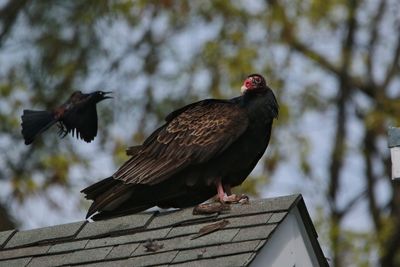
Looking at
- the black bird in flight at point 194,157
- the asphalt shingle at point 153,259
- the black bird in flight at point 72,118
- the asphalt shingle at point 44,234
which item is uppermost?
the black bird in flight at point 72,118

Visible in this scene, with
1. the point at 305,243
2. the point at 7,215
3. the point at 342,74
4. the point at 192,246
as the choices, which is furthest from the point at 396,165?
the point at 342,74

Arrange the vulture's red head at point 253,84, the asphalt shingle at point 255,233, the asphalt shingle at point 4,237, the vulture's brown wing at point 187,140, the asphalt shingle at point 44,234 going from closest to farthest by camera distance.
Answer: the asphalt shingle at point 255,233, the asphalt shingle at point 44,234, the asphalt shingle at point 4,237, the vulture's brown wing at point 187,140, the vulture's red head at point 253,84

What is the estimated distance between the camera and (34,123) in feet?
21.5

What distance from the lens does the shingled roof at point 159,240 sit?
4793mm

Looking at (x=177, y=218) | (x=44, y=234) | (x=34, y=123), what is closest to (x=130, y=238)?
(x=177, y=218)

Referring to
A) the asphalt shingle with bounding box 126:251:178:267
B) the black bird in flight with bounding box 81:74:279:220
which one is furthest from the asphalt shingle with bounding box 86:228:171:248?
the black bird in flight with bounding box 81:74:279:220

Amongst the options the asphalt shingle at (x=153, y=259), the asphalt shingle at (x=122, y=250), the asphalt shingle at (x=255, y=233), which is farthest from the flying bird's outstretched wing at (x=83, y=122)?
the asphalt shingle at (x=255, y=233)

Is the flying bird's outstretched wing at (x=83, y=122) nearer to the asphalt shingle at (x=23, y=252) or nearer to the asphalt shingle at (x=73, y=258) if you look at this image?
the asphalt shingle at (x=23, y=252)

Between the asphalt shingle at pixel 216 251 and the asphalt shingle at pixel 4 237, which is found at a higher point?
the asphalt shingle at pixel 4 237

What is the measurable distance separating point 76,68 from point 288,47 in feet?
8.06

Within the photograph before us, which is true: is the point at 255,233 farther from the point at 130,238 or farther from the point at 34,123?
the point at 34,123

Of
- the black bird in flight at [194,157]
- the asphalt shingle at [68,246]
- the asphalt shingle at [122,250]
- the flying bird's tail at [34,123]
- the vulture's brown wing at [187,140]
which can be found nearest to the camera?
the asphalt shingle at [122,250]

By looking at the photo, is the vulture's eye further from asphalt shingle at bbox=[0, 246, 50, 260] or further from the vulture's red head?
asphalt shingle at bbox=[0, 246, 50, 260]

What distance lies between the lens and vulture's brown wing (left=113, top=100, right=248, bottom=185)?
19.8 ft
